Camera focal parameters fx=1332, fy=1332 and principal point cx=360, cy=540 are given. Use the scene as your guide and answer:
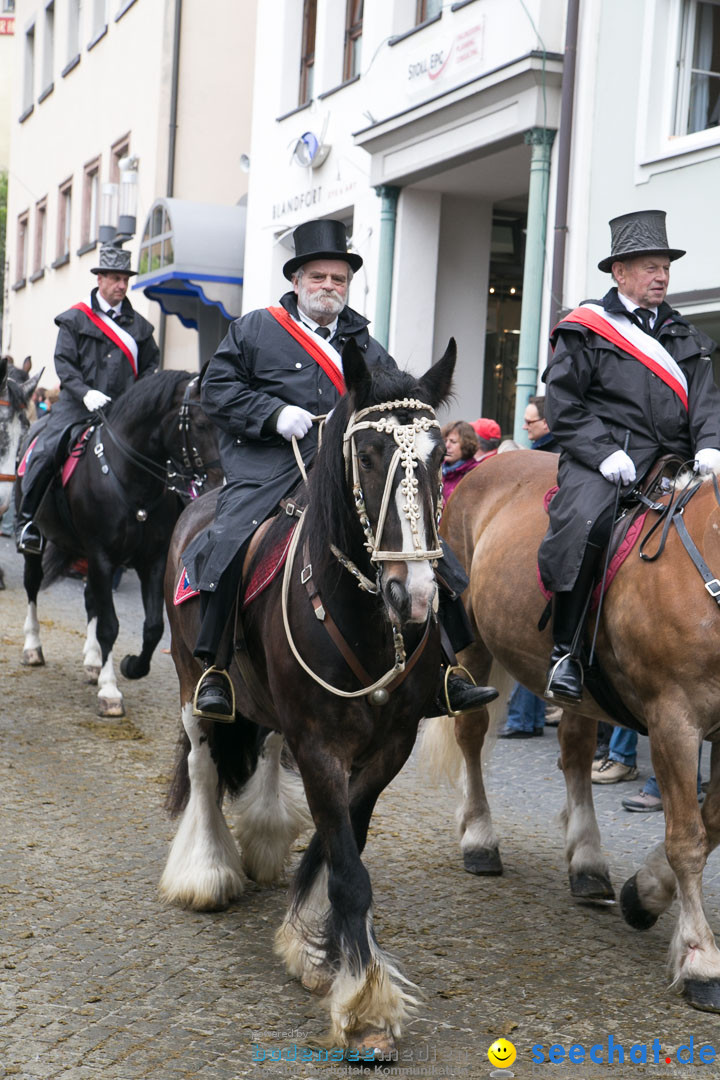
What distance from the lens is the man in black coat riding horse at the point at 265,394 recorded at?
502 centimetres

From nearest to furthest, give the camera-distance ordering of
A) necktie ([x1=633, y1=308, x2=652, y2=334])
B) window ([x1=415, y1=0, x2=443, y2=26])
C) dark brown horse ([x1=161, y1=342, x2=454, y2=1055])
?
dark brown horse ([x1=161, y1=342, x2=454, y2=1055]) < necktie ([x1=633, y1=308, x2=652, y2=334]) < window ([x1=415, y1=0, x2=443, y2=26])

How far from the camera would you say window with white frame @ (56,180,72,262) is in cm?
2948

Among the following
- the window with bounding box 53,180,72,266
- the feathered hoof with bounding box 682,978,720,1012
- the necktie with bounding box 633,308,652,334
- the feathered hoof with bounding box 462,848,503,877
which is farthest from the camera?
the window with bounding box 53,180,72,266

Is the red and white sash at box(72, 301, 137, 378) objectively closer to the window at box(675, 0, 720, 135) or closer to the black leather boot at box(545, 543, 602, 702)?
the window at box(675, 0, 720, 135)

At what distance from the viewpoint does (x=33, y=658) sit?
10547mm

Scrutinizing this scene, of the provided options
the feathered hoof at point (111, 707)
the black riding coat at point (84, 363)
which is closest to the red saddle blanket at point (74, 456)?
the black riding coat at point (84, 363)

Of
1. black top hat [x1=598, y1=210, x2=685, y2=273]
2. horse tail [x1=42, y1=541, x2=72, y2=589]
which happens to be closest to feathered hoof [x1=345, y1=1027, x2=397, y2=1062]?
black top hat [x1=598, y1=210, x2=685, y2=273]

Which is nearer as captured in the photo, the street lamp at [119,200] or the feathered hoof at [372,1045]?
the feathered hoof at [372,1045]

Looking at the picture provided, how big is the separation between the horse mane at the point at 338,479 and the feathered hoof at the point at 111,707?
4827 millimetres

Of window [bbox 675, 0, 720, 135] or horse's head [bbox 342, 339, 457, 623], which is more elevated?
window [bbox 675, 0, 720, 135]

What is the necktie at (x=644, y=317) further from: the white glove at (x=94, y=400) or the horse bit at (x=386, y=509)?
the white glove at (x=94, y=400)

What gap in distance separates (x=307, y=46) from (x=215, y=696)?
51.1ft

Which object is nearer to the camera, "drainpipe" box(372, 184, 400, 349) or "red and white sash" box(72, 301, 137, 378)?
"red and white sash" box(72, 301, 137, 378)

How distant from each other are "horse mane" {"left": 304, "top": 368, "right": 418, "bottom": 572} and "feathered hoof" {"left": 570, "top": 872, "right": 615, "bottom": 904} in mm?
2257
